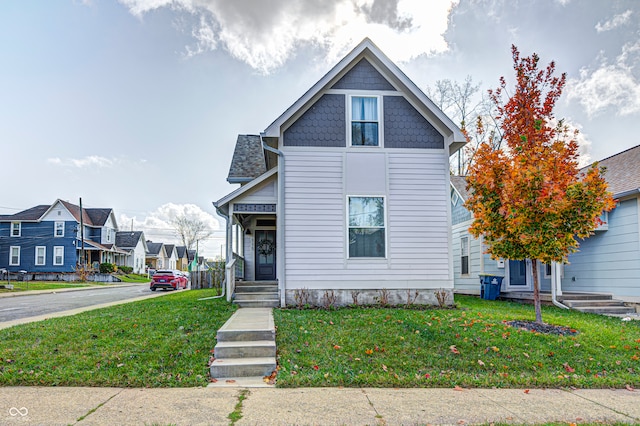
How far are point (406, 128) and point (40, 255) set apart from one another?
4104cm

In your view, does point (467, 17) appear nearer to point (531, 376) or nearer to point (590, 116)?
point (590, 116)

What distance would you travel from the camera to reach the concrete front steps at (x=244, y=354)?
5.83 m

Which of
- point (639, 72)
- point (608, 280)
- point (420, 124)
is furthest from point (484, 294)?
point (639, 72)

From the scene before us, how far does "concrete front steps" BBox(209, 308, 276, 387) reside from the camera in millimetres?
5828

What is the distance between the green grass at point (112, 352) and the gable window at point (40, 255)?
37.1m

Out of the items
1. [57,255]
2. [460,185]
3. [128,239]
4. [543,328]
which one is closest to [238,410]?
[543,328]

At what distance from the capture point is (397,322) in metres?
8.46

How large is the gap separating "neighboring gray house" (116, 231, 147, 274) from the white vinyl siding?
153 feet

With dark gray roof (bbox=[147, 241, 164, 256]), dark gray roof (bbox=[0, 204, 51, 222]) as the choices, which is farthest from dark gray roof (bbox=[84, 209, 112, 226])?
dark gray roof (bbox=[147, 241, 164, 256])

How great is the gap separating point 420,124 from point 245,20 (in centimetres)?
600

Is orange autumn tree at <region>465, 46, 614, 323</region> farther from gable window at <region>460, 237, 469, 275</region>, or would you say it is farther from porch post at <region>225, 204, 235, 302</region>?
gable window at <region>460, 237, 469, 275</region>

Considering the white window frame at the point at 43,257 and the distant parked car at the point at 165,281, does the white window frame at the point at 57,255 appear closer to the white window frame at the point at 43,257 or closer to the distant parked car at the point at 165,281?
the white window frame at the point at 43,257

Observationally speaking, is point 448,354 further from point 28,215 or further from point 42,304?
point 28,215

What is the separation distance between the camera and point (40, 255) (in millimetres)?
40406
